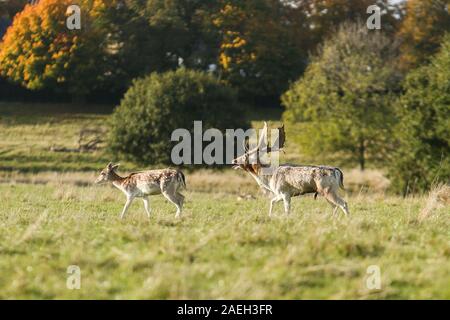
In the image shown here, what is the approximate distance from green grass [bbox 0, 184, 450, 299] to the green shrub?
32.7 metres

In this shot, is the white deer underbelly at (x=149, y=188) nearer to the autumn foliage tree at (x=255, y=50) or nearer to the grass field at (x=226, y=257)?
the grass field at (x=226, y=257)

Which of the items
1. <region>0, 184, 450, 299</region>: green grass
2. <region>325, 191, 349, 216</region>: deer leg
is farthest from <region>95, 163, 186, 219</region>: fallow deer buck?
<region>0, 184, 450, 299</region>: green grass

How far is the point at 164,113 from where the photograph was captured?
46.4 metres

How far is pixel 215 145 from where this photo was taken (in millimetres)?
46312

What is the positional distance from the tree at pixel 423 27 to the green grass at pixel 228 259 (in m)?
57.9

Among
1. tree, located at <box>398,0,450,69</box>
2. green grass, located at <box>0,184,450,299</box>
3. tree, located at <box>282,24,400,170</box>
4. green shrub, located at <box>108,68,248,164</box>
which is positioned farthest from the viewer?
A: tree, located at <box>398,0,450,69</box>

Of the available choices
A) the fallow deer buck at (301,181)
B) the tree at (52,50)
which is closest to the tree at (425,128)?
the fallow deer buck at (301,181)

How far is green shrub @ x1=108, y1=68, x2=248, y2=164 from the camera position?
46000 millimetres

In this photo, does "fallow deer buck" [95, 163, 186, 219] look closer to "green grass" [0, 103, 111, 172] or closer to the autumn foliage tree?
"green grass" [0, 103, 111, 172]

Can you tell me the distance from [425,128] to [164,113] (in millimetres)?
17047

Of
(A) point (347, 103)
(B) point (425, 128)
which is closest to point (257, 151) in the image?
(B) point (425, 128)
